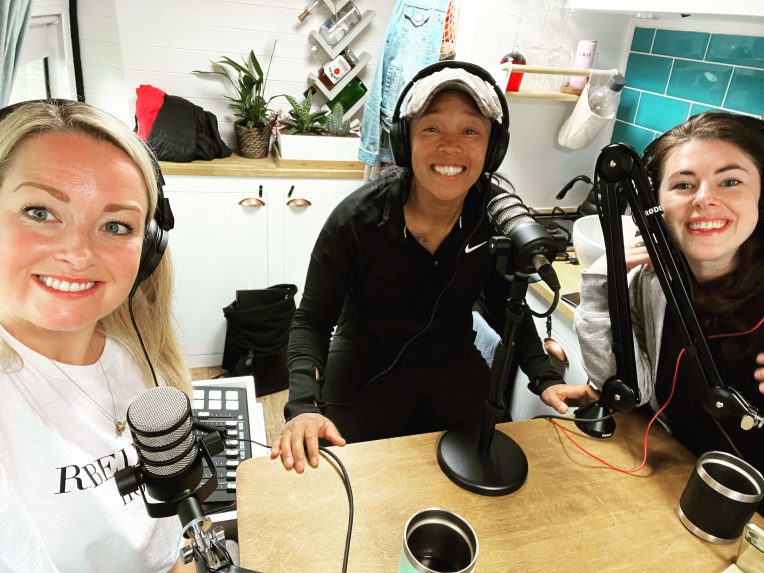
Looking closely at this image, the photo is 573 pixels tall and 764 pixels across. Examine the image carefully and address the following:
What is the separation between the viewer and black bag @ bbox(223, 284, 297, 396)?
241cm

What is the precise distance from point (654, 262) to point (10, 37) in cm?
142

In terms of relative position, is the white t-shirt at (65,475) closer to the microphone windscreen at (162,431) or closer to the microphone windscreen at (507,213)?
the microphone windscreen at (162,431)

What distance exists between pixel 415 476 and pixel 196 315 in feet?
6.40

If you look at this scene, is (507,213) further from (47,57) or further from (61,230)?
(47,57)

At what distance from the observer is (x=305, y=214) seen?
251 cm

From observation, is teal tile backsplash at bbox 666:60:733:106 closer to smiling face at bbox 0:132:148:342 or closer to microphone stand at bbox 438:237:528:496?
microphone stand at bbox 438:237:528:496

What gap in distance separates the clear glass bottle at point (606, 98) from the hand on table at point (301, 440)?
1.86m

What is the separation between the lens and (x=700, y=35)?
192 cm

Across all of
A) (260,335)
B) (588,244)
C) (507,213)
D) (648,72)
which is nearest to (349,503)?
(507,213)

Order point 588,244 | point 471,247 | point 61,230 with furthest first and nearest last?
point 588,244 < point 471,247 < point 61,230

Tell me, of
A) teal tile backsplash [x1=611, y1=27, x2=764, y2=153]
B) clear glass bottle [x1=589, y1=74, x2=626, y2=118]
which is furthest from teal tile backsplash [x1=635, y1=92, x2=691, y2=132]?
clear glass bottle [x1=589, y1=74, x2=626, y2=118]

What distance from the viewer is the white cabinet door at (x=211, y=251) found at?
2.34m

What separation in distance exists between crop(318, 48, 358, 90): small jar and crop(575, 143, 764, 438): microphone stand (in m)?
2.01

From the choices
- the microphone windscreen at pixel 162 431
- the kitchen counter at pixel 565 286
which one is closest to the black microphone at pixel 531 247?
the microphone windscreen at pixel 162 431
